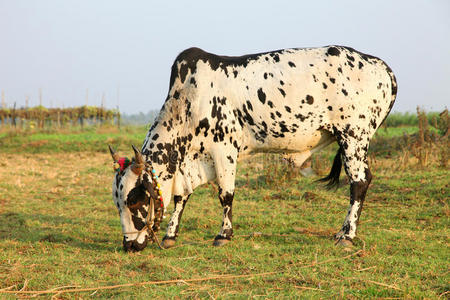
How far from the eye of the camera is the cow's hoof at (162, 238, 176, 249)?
19.1ft

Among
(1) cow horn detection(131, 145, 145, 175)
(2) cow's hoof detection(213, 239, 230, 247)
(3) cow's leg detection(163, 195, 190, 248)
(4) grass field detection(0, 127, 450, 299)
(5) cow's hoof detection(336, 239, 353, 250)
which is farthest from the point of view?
(3) cow's leg detection(163, 195, 190, 248)

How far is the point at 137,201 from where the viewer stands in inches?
207

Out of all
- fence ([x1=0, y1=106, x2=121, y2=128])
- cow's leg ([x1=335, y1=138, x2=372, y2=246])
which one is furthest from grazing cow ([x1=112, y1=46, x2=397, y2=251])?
fence ([x1=0, y1=106, x2=121, y2=128])

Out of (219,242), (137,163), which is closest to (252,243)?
(219,242)

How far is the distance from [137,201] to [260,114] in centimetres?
189

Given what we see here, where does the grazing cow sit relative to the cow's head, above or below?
above

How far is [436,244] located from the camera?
5.75 meters

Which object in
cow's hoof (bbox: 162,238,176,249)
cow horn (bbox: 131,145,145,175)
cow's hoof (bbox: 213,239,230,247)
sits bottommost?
cow's hoof (bbox: 162,238,176,249)

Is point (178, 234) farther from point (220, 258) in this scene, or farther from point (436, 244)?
point (436, 244)

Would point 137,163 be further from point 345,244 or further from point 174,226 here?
point 345,244

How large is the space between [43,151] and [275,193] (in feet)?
35.4

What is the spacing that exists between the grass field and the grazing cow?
63 centimetres

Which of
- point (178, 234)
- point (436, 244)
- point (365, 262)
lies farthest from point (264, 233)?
point (436, 244)

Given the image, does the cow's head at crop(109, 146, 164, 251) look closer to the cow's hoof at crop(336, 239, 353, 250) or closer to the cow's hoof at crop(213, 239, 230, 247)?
the cow's hoof at crop(213, 239, 230, 247)
